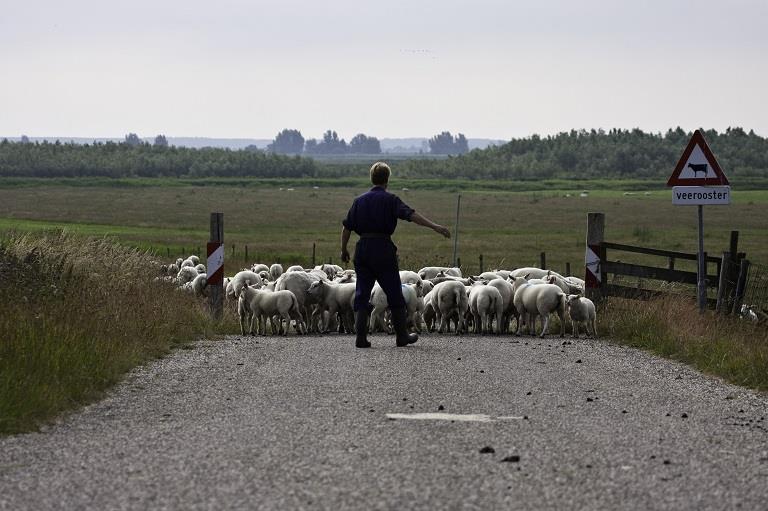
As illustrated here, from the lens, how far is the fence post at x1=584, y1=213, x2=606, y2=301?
66.5ft

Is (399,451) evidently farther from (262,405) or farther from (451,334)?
(451,334)

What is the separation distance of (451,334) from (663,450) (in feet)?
35.9

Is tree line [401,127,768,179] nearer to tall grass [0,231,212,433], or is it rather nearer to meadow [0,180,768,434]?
meadow [0,180,768,434]

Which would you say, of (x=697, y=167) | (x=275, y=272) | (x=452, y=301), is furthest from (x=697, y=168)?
(x=275, y=272)

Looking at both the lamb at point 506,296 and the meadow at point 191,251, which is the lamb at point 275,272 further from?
the lamb at point 506,296

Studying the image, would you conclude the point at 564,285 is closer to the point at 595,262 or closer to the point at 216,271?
Result: the point at 595,262

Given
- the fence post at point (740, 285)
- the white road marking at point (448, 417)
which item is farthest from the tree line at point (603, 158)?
the white road marking at point (448, 417)

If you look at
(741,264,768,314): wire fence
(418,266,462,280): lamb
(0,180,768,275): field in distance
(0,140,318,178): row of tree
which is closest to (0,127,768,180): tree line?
(0,140,318,178): row of tree

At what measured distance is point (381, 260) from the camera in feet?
53.2

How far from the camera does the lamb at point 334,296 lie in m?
19.8

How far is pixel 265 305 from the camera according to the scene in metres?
19.2

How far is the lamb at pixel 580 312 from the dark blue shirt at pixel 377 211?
11.0ft

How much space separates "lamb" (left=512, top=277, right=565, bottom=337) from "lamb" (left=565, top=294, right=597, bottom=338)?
0.78 feet

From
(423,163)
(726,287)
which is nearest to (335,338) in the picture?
(726,287)
